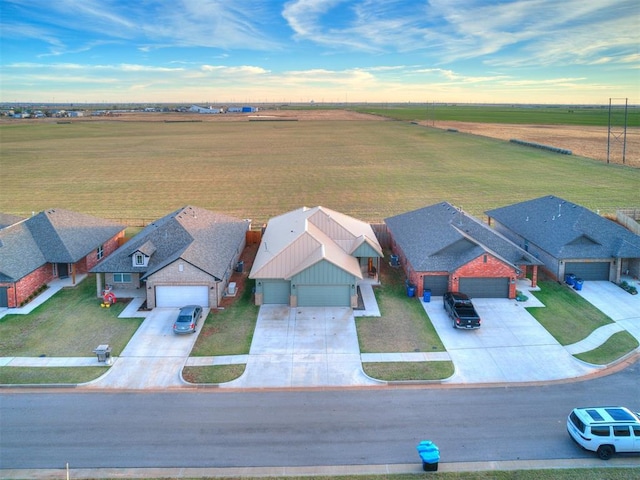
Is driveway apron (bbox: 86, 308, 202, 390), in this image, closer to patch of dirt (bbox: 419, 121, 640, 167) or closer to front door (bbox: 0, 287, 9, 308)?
front door (bbox: 0, 287, 9, 308)

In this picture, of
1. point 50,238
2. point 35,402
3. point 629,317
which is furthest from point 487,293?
point 50,238

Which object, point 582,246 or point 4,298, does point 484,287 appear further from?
point 4,298

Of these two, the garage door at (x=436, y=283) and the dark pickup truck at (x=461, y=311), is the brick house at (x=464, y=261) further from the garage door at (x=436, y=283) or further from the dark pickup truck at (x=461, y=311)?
the dark pickup truck at (x=461, y=311)

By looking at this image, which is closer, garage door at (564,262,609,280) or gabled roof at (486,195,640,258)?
gabled roof at (486,195,640,258)

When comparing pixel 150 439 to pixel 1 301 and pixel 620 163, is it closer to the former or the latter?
pixel 1 301

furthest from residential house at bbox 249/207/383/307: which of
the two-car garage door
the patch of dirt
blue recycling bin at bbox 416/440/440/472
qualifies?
the patch of dirt

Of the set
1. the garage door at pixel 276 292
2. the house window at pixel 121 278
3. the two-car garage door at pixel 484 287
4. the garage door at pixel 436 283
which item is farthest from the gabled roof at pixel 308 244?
the house window at pixel 121 278

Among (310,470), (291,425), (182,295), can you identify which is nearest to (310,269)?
(182,295)
